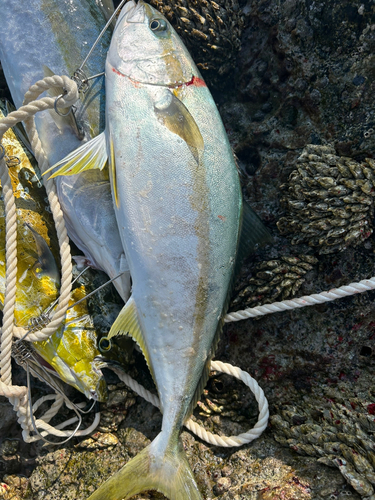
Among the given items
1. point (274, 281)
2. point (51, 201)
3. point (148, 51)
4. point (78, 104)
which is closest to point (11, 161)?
point (51, 201)

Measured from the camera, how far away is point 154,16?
6.05ft

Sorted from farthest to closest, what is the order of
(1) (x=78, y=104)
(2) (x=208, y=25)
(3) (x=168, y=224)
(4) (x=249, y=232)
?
1. (2) (x=208, y=25)
2. (1) (x=78, y=104)
3. (4) (x=249, y=232)
4. (3) (x=168, y=224)

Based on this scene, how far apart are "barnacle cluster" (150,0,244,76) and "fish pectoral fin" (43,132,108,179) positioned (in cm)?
98

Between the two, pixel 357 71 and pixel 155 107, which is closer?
pixel 155 107

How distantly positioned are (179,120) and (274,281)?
0.98m

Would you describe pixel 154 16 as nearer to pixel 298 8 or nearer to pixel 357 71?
pixel 298 8

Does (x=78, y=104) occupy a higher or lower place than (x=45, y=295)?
higher

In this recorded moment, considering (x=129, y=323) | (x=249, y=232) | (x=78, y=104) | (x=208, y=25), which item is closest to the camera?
(x=129, y=323)

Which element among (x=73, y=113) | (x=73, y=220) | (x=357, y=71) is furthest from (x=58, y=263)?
(x=357, y=71)

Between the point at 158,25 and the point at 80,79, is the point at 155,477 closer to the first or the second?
the point at 80,79

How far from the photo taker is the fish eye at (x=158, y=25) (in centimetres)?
181

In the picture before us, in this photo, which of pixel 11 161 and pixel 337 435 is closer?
pixel 337 435

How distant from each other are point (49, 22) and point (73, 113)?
534mm

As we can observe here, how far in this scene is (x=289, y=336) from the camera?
2043 millimetres
